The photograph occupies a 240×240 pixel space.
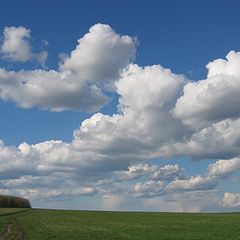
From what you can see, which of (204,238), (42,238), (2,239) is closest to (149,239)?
(204,238)

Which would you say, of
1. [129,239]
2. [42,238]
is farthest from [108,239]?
[42,238]

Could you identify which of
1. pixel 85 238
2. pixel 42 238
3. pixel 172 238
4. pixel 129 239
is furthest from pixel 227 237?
pixel 42 238

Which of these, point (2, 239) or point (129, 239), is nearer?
point (2, 239)

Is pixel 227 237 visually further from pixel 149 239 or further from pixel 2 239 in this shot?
pixel 2 239

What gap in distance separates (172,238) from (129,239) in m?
5.11

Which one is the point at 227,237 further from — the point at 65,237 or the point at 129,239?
the point at 65,237

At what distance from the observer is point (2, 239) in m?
52.2

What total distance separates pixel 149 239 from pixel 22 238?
1361cm

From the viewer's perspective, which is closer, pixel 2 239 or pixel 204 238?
pixel 2 239

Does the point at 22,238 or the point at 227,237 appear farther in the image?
the point at 227,237

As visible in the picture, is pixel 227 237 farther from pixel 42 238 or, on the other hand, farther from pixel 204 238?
pixel 42 238

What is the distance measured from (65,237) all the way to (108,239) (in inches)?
191

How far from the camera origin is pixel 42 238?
5450 cm

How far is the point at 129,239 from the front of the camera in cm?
5612
